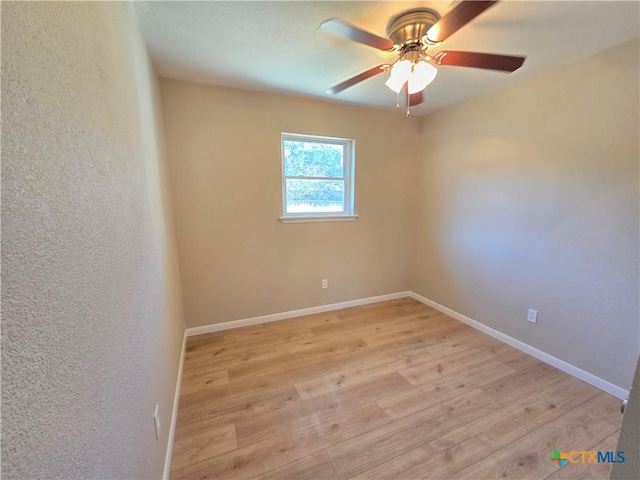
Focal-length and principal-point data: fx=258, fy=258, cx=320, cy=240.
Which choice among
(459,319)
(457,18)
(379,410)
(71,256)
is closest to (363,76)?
(457,18)

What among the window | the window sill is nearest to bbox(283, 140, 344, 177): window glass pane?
the window

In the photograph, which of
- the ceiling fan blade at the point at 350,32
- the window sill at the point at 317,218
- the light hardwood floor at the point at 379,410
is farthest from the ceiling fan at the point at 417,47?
the light hardwood floor at the point at 379,410

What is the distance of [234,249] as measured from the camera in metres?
2.73

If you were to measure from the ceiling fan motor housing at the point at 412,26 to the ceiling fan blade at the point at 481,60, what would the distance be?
0.43 ft

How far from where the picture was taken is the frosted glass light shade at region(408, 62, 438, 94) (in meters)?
1.44

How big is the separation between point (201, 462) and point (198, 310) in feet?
4.93

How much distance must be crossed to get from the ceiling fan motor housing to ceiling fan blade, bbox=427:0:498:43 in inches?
4.0

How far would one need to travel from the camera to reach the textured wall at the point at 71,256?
1.37 feet

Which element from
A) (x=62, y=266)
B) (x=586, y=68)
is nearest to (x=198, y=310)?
(x=62, y=266)

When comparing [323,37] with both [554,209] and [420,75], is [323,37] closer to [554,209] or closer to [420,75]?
[420,75]

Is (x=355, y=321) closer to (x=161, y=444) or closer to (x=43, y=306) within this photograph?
(x=161, y=444)

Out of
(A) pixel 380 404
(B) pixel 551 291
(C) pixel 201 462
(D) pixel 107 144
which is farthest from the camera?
(B) pixel 551 291

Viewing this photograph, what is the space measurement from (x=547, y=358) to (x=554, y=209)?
1.29 meters

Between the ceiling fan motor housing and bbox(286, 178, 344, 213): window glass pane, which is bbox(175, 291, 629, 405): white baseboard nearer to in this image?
bbox(286, 178, 344, 213): window glass pane
